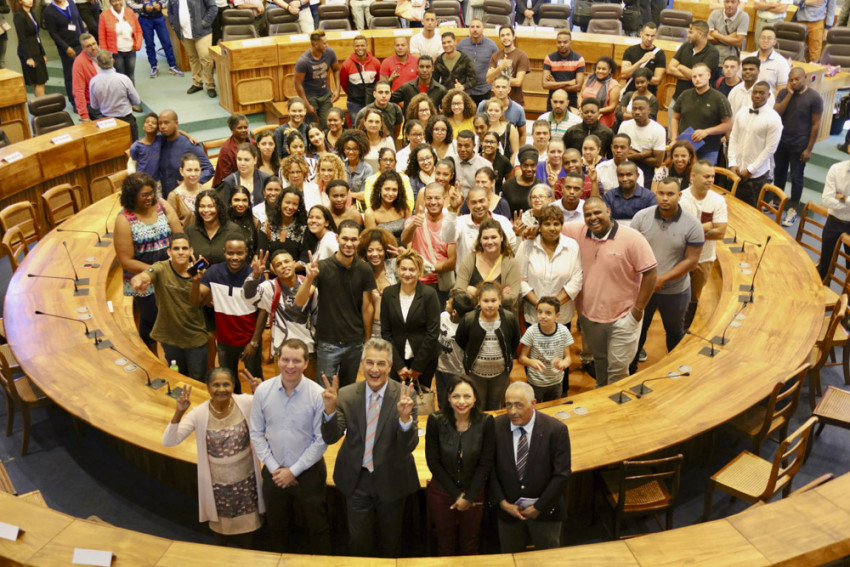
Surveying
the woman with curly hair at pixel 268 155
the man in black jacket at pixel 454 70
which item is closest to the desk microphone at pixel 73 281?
the woman with curly hair at pixel 268 155

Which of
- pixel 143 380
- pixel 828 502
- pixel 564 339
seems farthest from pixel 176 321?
pixel 828 502

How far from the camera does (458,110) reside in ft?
24.6

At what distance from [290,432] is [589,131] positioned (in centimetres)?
432

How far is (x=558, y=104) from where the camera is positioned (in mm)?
7672

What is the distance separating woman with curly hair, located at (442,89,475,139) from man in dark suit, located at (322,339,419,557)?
3.89 meters

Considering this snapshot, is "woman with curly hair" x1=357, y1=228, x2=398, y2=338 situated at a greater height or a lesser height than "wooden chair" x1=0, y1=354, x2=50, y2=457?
greater

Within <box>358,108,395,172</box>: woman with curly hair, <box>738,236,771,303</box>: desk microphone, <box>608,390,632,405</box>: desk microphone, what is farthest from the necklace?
<box>738,236,771,303</box>: desk microphone

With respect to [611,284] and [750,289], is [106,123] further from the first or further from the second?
[750,289]

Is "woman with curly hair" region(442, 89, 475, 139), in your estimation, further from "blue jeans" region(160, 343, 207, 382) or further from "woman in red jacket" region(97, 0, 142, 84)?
"woman in red jacket" region(97, 0, 142, 84)

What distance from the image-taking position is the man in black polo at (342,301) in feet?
16.9

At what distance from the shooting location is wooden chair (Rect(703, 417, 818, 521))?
185 inches

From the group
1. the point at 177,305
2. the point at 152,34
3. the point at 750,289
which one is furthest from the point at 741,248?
the point at 152,34

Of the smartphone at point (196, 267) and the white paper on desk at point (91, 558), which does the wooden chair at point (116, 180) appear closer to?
the smartphone at point (196, 267)

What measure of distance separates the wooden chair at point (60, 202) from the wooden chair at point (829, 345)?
6.13 metres
